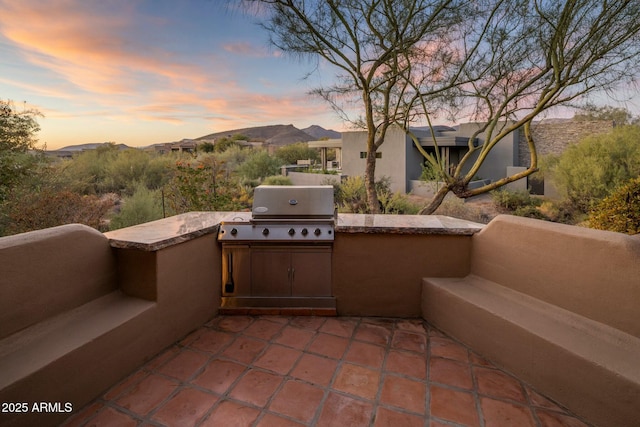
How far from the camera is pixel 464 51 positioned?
6.48 m

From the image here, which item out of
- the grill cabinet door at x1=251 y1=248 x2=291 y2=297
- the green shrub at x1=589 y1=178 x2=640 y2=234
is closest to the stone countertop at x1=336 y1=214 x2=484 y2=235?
the grill cabinet door at x1=251 y1=248 x2=291 y2=297

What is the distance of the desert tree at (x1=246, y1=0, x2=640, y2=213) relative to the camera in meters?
5.35

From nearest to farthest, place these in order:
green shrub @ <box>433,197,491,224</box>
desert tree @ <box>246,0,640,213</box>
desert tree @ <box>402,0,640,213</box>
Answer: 1. desert tree @ <box>402,0,640,213</box>
2. desert tree @ <box>246,0,640,213</box>
3. green shrub @ <box>433,197,491,224</box>

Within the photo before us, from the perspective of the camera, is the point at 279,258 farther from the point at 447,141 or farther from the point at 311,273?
the point at 447,141

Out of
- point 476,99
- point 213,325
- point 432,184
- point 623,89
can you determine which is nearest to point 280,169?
point 432,184

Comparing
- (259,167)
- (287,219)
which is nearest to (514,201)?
(259,167)

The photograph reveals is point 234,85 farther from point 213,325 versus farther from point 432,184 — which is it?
point 432,184

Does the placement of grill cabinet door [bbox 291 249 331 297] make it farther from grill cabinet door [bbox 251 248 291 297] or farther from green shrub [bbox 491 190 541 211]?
green shrub [bbox 491 190 541 211]

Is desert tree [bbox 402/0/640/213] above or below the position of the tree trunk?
above

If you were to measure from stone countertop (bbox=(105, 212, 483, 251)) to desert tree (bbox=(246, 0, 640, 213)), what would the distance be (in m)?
3.92

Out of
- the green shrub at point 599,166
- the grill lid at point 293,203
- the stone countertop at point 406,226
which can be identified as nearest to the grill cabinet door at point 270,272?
the grill lid at point 293,203

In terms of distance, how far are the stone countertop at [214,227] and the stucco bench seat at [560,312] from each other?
17.5 inches

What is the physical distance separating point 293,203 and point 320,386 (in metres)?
1.61

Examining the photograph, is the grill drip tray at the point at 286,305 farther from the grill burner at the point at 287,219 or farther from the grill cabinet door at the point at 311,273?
the grill burner at the point at 287,219
